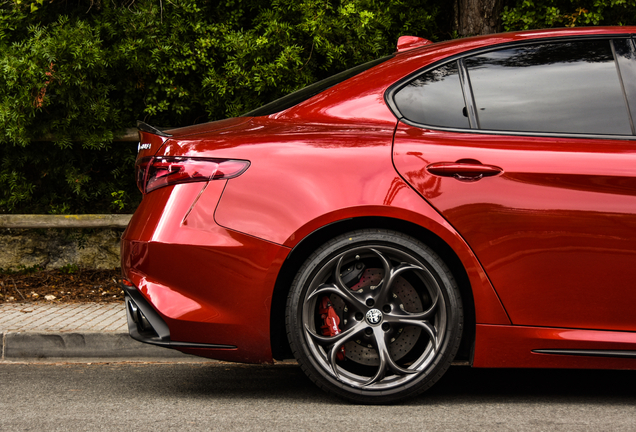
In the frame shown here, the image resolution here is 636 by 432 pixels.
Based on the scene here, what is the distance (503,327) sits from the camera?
281cm

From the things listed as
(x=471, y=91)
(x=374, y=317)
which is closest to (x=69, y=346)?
(x=374, y=317)

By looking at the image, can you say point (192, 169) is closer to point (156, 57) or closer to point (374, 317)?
point (374, 317)

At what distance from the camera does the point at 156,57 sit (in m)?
5.31

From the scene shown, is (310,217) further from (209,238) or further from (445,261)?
(445,261)

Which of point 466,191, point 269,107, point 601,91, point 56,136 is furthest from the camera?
point 56,136

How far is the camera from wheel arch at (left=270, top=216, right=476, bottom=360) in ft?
9.36

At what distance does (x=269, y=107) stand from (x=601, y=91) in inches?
64.2

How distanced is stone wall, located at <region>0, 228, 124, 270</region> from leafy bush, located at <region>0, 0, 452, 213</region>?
378mm

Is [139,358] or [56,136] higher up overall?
[56,136]

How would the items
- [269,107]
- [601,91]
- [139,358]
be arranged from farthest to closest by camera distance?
[139,358] < [269,107] < [601,91]

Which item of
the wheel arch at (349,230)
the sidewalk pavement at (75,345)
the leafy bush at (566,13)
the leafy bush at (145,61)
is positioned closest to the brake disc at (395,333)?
the wheel arch at (349,230)

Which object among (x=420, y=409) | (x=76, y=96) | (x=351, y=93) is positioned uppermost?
(x=76, y=96)

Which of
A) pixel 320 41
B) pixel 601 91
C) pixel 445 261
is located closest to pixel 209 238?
pixel 445 261

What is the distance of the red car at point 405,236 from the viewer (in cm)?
277
